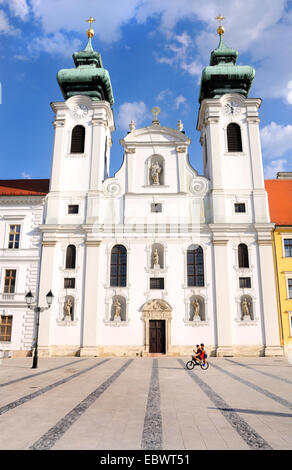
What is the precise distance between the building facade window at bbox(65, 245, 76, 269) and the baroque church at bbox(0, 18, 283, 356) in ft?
0.25

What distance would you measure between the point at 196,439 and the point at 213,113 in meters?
26.8

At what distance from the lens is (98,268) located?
81.7 ft

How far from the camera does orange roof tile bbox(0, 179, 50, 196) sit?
26.4m

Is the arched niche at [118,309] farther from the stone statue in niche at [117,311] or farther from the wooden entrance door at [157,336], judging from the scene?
the wooden entrance door at [157,336]

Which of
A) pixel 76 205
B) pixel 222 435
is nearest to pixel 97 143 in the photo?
pixel 76 205

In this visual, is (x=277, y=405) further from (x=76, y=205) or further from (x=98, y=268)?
(x=76, y=205)

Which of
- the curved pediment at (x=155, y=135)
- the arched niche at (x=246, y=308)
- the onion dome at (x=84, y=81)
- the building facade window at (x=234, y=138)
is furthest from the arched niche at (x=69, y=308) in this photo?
the building facade window at (x=234, y=138)

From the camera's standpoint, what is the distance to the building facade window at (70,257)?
25.5 meters

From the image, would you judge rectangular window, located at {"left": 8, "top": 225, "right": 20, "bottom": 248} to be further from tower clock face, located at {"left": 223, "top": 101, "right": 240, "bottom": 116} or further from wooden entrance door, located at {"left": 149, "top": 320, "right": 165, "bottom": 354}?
tower clock face, located at {"left": 223, "top": 101, "right": 240, "bottom": 116}

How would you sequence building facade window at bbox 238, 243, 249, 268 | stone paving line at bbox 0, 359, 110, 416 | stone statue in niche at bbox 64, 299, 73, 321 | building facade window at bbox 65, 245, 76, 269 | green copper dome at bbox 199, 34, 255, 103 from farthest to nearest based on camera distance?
green copper dome at bbox 199, 34, 255, 103
building facade window at bbox 65, 245, 76, 269
building facade window at bbox 238, 243, 249, 268
stone statue in niche at bbox 64, 299, 73, 321
stone paving line at bbox 0, 359, 110, 416

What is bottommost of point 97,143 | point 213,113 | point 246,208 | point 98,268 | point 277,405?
point 277,405

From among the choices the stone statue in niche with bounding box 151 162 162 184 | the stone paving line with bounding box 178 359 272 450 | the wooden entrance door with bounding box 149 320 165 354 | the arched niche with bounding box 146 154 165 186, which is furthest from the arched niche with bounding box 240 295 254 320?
the stone paving line with bounding box 178 359 272 450

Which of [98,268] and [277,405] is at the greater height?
[98,268]

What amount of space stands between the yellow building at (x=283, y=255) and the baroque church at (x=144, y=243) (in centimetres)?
76
